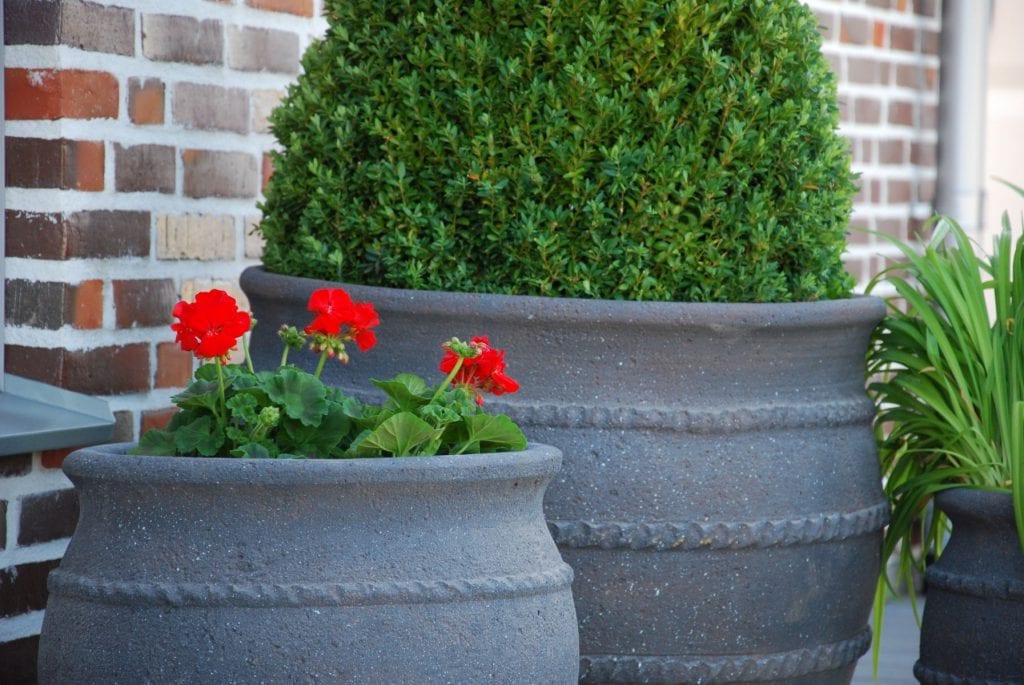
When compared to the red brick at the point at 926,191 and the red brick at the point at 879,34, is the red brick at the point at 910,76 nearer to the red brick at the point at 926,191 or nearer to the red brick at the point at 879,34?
the red brick at the point at 879,34

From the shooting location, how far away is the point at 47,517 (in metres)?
2.29

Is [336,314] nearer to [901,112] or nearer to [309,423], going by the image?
[309,423]

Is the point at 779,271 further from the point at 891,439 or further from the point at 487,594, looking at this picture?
the point at 487,594

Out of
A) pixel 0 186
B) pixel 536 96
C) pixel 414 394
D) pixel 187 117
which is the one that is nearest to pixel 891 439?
pixel 536 96

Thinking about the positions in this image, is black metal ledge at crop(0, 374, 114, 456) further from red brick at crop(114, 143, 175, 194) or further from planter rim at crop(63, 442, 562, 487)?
planter rim at crop(63, 442, 562, 487)

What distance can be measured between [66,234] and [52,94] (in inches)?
8.4

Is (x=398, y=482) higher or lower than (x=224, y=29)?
lower

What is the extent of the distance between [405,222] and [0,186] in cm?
73

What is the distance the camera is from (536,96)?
1897 mm

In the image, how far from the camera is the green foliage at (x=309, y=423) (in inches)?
59.9

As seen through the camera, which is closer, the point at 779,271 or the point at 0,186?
the point at 779,271

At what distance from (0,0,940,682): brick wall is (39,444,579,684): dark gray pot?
85cm

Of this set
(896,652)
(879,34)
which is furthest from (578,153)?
(879,34)

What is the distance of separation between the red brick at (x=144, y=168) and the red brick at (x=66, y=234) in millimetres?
54
